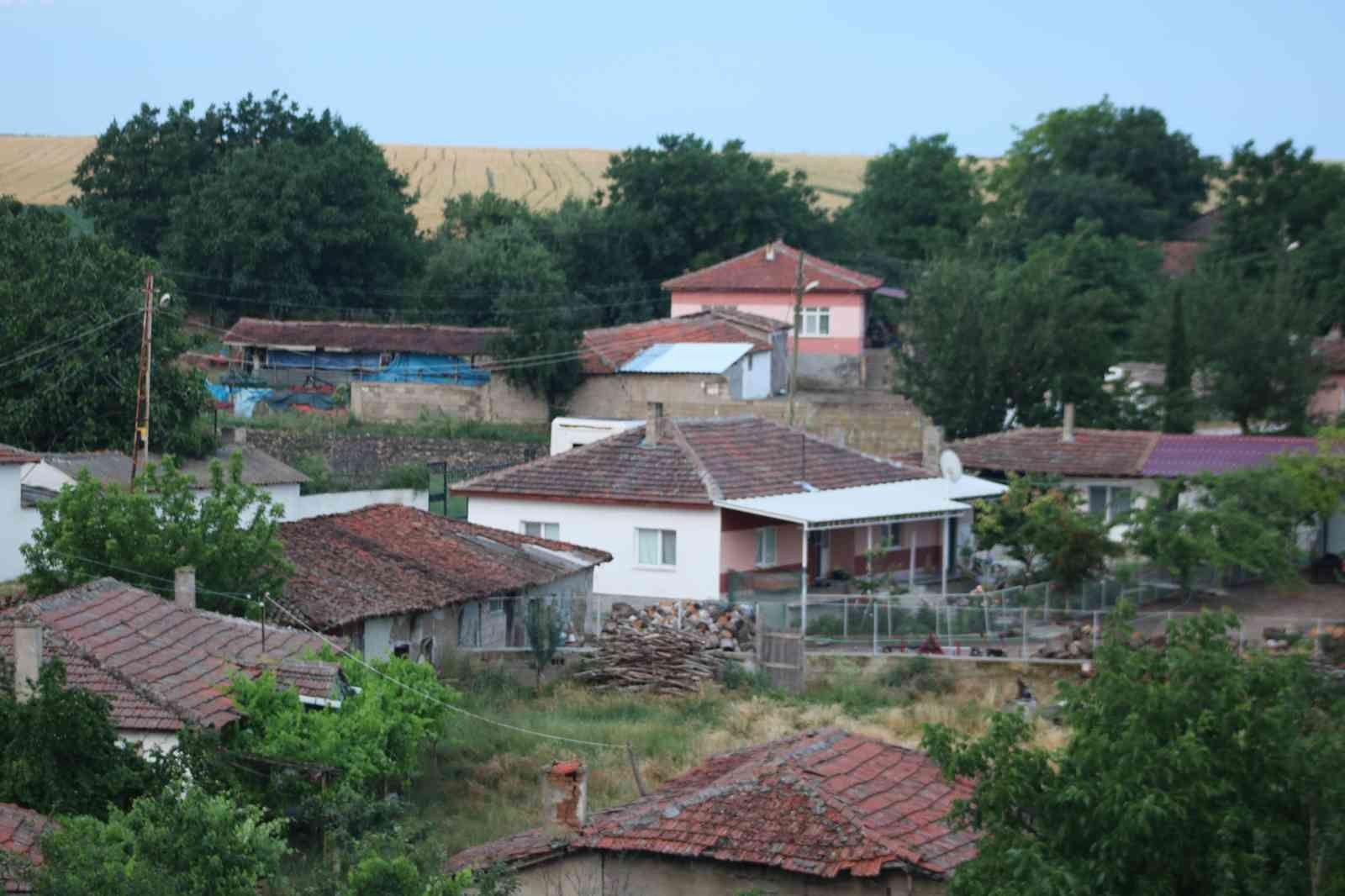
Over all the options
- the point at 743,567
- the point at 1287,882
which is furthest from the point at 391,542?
the point at 1287,882

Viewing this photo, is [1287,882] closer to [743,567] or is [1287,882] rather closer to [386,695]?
[386,695]

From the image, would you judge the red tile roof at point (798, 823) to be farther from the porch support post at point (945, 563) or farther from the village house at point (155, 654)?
the porch support post at point (945, 563)

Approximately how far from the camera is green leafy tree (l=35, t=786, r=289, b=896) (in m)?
11.2

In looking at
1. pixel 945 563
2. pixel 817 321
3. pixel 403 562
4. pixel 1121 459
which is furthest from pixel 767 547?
pixel 817 321

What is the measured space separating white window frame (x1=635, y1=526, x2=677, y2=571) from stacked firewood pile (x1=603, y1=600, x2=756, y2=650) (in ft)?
9.67

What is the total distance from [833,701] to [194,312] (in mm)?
43089

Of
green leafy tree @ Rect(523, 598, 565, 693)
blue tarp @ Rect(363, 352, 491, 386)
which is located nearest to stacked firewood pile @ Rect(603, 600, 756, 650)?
green leafy tree @ Rect(523, 598, 565, 693)

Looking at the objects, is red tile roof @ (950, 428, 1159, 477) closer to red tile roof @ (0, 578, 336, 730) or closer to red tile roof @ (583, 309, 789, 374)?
red tile roof @ (583, 309, 789, 374)

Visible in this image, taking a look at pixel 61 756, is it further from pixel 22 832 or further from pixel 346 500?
pixel 346 500

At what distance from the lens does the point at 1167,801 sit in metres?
11.3

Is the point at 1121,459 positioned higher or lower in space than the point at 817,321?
lower

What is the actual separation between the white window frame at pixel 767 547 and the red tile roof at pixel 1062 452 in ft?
23.2

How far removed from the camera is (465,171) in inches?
4761

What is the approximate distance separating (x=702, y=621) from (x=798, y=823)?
50.2ft
